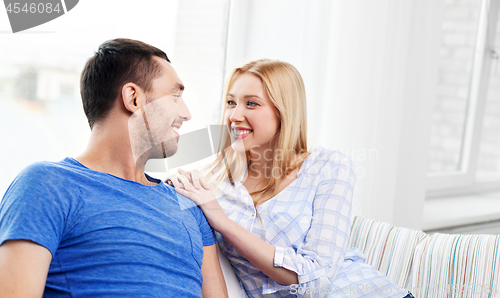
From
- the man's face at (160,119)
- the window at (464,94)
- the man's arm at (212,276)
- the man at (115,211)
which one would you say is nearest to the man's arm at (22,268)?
the man at (115,211)

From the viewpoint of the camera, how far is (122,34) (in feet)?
4.52

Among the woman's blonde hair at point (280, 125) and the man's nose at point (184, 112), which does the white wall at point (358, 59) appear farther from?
the man's nose at point (184, 112)

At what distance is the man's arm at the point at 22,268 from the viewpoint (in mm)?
689

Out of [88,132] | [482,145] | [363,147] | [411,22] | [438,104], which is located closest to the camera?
[88,132]

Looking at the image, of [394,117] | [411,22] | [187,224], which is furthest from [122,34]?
[411,22]


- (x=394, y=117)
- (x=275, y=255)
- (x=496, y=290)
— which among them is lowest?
(x=496, y=290)

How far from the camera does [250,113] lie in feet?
4.24

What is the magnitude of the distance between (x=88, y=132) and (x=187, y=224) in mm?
525

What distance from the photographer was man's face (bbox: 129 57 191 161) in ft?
3.14

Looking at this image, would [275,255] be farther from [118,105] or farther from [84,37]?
[84,37]

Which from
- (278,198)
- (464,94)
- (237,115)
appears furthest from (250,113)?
(464,94)

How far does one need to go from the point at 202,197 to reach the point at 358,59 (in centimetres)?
102

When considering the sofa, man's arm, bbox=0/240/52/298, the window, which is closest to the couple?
man's arm, bbox=0/240/52/298

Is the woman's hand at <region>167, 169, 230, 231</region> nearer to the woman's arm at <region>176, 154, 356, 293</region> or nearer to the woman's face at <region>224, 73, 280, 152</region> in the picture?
the woman's arm at <region>176, 154, 356, 293</region>
